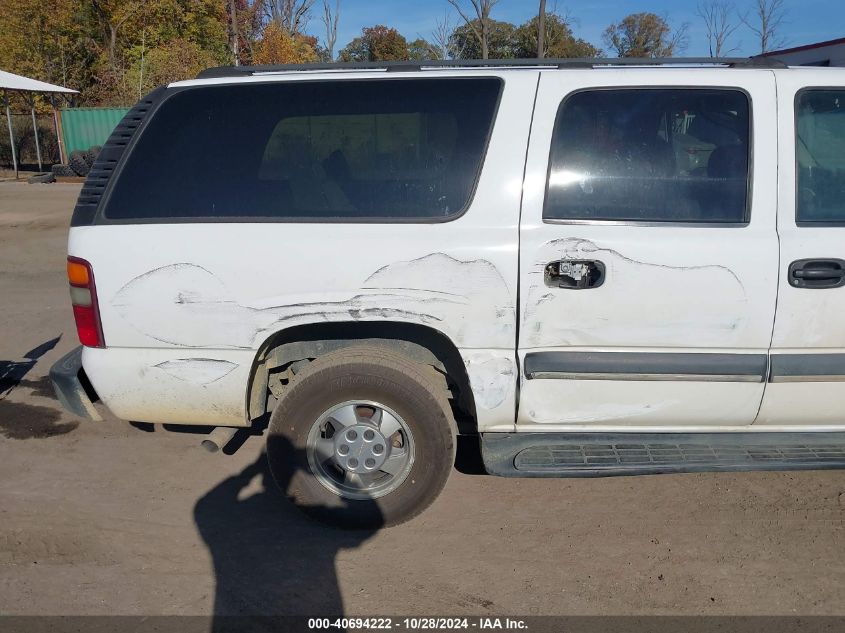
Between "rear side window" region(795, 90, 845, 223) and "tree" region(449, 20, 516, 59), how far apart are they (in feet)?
107

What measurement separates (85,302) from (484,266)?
1753 mm

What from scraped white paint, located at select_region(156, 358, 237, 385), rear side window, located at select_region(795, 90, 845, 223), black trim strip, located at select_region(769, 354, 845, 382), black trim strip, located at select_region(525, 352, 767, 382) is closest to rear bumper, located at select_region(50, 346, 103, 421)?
scraped white paint, located at select_region(156, 358, 237, 385)

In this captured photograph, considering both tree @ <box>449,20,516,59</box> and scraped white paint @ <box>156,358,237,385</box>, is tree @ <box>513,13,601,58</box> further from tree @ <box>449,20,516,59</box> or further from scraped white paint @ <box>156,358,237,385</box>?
scraped white paint @ <box>156,358,237,385</box>

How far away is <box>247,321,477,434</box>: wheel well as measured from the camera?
10.5 ft

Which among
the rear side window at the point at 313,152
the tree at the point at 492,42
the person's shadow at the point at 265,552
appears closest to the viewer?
the person's shadow at the point at 265,552

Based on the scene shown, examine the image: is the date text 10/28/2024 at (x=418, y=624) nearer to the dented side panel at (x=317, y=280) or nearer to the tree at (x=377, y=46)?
the dented side panel at (x=317, y=280)

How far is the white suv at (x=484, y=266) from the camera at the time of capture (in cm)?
299

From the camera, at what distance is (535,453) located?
3.21m

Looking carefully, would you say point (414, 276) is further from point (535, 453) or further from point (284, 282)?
point (535, 453)

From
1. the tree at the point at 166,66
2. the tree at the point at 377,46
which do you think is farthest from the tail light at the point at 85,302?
the tree at the point at 377,46

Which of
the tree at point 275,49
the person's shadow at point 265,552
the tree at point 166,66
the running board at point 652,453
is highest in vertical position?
the tree at point 275,49

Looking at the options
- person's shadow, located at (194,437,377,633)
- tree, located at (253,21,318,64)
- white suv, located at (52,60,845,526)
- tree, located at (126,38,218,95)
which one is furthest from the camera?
tree, located at (253,21,318,64)

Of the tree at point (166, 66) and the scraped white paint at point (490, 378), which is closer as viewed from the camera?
the scraped white paint at point (490, 378)

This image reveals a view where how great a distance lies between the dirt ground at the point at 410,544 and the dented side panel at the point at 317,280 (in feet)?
2.30
